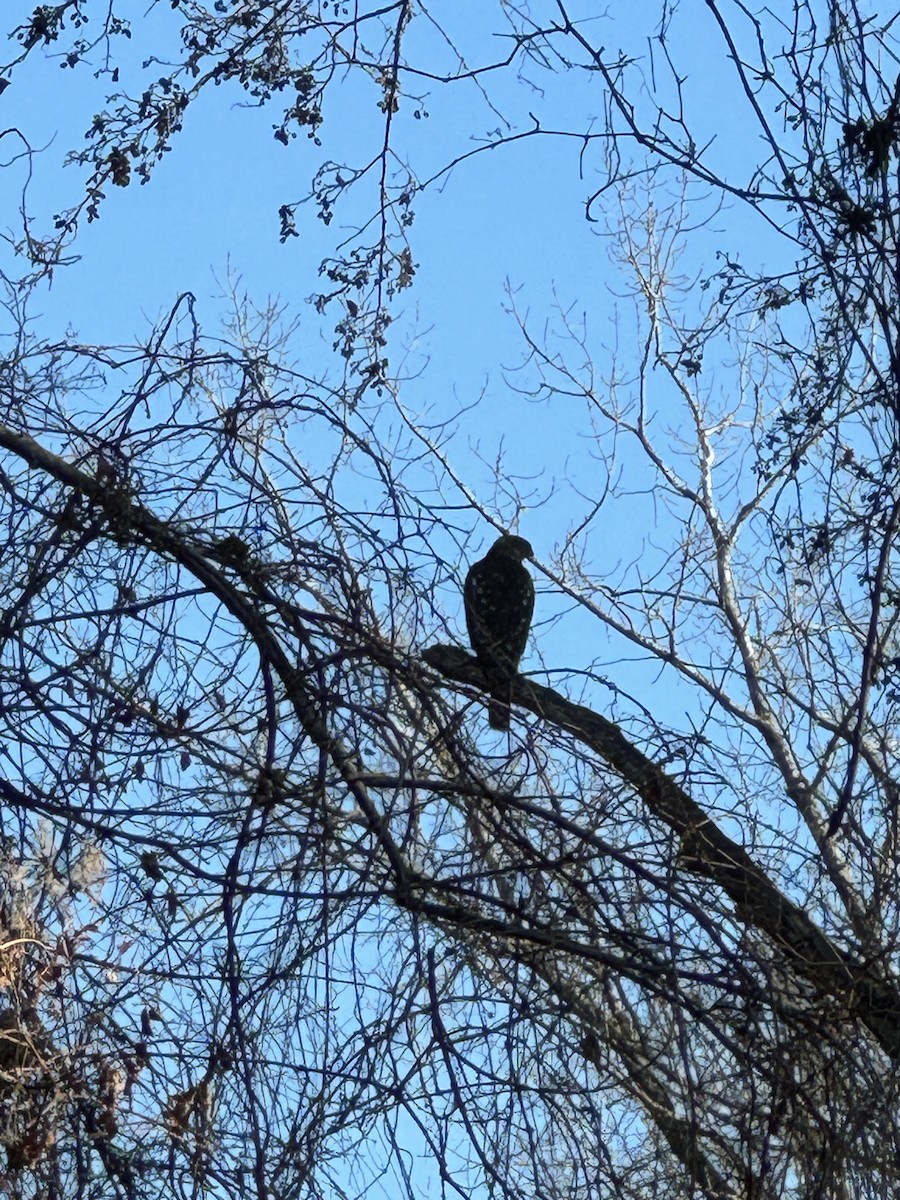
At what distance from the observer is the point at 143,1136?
10.6 ft

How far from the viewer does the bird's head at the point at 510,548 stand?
6281 millimetres

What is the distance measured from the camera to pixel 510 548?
6.39 m

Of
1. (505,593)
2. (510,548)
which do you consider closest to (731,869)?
(505,593)

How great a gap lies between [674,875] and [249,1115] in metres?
0.95

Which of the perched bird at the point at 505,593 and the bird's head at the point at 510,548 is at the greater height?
the bird's head at the point at 510,548

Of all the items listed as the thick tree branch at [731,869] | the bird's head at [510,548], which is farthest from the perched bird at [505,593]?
the thick tree branch at [731,869]

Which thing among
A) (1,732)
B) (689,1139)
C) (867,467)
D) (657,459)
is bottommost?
(689,1139)

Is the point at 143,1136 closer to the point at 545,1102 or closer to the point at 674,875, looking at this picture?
the point at 545,1102

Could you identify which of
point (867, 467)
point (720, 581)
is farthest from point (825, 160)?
point (720, 581)

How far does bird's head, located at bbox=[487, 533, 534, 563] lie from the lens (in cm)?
628

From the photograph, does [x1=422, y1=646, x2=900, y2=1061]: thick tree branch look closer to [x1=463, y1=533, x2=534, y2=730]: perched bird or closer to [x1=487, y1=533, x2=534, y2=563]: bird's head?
[x1=463, y1=533, x2=534, y2=730]: perched bird

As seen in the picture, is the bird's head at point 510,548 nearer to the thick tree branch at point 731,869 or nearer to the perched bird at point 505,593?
the perched bird at point 505,593

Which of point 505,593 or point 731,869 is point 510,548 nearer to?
point 505,593

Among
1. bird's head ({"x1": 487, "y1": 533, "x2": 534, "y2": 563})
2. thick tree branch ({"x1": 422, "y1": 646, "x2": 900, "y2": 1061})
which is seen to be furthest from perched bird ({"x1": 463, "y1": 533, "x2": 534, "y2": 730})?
thick tree branch ({"x1": 422, "y1": 646, "x2": 900, "y2": 1061})
